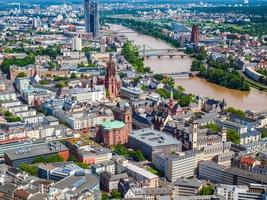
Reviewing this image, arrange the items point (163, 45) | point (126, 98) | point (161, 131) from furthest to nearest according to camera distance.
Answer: point (163, 45)
point (126, 98)
point (161, 131)

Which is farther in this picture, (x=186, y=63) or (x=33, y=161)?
(x=186, y=63)

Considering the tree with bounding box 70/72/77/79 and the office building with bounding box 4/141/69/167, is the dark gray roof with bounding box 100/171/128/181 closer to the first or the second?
the office building with bounding box 4/141/69/167

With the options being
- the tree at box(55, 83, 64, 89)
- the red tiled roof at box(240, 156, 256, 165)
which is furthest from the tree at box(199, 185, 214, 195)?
the tree at box(55, 83, 64, 89)

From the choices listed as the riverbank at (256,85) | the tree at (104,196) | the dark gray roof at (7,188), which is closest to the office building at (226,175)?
the tree at (104,196)

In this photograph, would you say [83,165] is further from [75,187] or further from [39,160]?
[75,187]

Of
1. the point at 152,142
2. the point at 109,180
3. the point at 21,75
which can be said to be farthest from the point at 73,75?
the point at 109,180

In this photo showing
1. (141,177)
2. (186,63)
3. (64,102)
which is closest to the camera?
(141,177)

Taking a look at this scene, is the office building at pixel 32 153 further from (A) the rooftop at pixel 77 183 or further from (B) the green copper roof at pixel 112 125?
A: (A) the rooftop at pixel 77 183

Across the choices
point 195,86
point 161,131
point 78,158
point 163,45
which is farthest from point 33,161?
point 163,45

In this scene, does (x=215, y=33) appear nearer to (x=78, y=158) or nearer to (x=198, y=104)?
(x=198, y=104)
